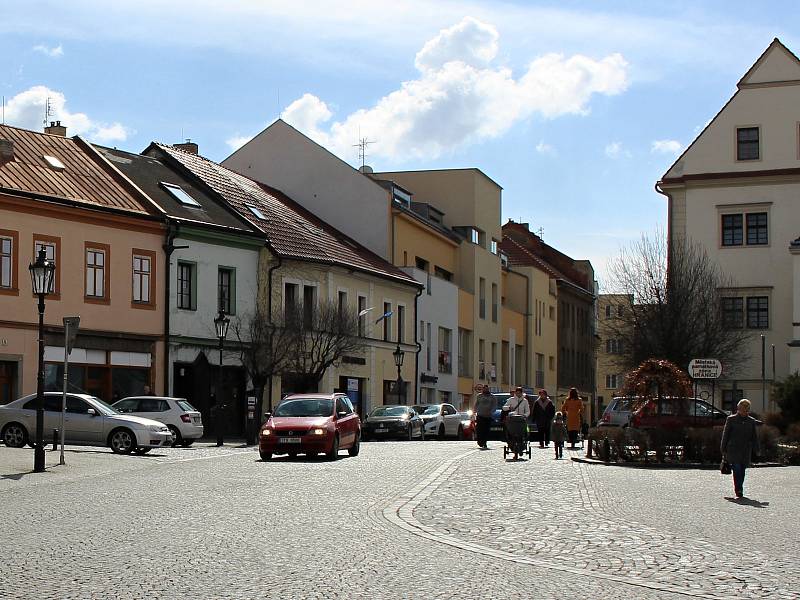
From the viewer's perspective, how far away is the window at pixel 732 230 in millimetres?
59812

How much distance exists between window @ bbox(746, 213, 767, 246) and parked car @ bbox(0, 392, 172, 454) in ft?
110

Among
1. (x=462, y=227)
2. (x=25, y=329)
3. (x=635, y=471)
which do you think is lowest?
(x=635, y=471)

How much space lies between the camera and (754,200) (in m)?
59.3

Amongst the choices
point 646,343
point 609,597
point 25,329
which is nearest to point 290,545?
point 609,597

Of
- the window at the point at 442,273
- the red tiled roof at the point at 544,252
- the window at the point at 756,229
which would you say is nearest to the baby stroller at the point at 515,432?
the window at the point at 756,229

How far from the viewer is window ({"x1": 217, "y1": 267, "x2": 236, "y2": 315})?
167ft

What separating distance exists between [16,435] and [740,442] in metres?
18.4

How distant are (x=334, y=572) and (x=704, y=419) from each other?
2638 centimetres

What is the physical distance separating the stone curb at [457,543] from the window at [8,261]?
2321 cm

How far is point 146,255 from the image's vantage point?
4734 centimetres

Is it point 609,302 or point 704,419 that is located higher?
point 609,302

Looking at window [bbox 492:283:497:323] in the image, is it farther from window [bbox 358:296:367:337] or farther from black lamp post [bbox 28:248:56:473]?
black lamp post [bbox 28:248:56:473]

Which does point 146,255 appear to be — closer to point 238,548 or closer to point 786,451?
point 786,451

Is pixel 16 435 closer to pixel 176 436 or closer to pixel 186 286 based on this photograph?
pixel 176 436
